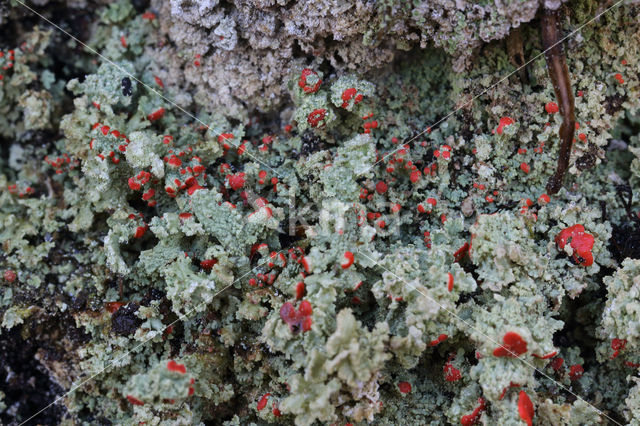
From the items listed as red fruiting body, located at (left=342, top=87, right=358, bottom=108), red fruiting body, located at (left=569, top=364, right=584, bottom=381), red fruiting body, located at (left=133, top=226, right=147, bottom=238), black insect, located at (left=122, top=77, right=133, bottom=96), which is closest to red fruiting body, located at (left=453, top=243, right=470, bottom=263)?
red fruiting body, located at (left=569, top=364, right=584, bottom=381)

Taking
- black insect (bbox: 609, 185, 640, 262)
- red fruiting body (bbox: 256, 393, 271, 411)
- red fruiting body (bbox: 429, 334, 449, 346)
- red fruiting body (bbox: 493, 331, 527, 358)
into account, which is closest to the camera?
red fruiting body (bbox: 493, 331, 527, 358)

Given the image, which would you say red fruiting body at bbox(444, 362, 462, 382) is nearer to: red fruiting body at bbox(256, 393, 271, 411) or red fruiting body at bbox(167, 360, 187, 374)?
red fruiting body at bbox(256, 393, 271, 411)

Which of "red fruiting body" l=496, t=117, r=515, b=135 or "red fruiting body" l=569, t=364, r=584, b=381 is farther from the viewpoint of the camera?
"red fruiting body" l=496, t=117, r=515, b=135

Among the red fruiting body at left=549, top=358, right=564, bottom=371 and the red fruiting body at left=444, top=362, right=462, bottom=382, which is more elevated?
the red fruiting body at left=444, top=362, right=462, bottom=382

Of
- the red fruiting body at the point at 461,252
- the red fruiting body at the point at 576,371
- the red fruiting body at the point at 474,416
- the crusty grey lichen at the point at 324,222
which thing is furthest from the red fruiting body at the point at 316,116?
the red fruiting body at the point at 576,371

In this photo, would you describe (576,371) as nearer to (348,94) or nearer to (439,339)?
(439,339)

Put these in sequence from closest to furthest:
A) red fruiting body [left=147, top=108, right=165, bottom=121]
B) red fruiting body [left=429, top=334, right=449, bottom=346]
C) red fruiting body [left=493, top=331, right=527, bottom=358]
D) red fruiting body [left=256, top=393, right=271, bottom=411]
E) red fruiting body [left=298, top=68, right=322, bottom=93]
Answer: red fruiting body [left=493, top=331, right=527, bottom=358]
red fruiting body [left=429, top=334, right=449, bottom=346]
red fruiting body [left=256, top=393, right=271, bottom=411]
red fruiting body [left=298, top=68, right=322, bottom=93]
red fruiting body [left=147, top=108, right=165, bottom=121]

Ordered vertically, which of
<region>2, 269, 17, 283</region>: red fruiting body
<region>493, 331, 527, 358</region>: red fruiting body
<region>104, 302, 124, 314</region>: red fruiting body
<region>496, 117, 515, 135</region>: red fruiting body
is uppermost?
<region>496, 117, 515, 135</region>: red fruiting body

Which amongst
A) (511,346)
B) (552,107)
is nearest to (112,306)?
(511,346)
